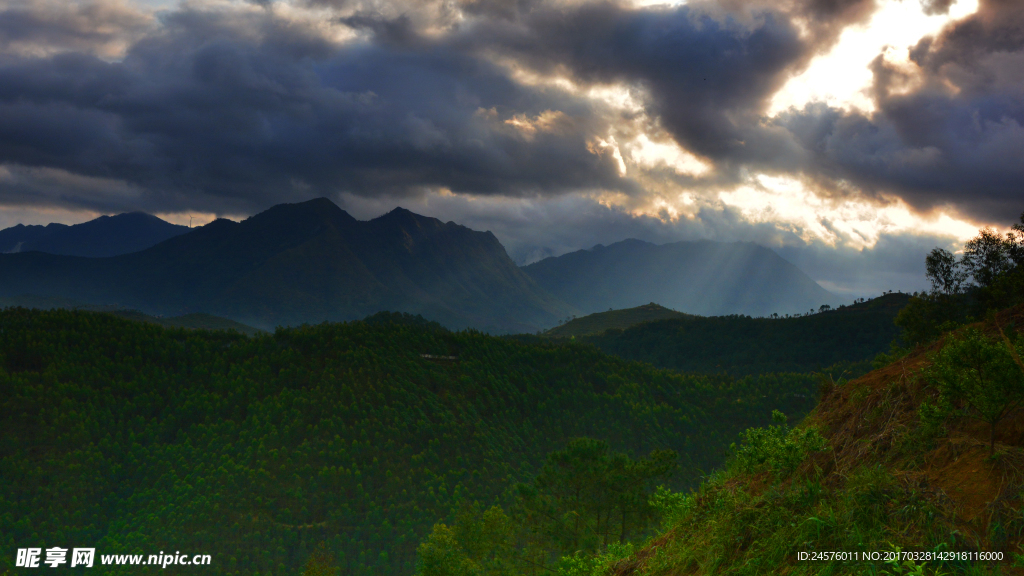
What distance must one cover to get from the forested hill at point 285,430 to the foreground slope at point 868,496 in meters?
105

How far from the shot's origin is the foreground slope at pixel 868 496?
26.6 ft

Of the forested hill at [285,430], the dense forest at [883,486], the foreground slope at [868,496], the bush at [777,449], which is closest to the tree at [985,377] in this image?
the dense forest at [883,486]

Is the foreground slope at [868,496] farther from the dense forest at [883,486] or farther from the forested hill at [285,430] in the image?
the forested hill at [285,430]

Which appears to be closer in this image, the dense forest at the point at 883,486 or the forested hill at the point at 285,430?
the dense forest at the point at 883,486

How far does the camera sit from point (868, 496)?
9180 millimetres

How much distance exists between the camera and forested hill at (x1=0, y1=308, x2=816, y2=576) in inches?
4011

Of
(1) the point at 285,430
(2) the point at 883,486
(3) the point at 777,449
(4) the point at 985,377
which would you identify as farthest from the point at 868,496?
(1) the point at 285,430

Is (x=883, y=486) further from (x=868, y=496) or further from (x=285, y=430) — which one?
(x=285, y=430)

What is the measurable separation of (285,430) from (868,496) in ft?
433

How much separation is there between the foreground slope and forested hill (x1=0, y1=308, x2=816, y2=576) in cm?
10482

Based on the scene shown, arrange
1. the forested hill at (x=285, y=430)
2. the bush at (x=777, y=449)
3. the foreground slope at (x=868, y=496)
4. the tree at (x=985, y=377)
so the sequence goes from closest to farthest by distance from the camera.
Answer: the foreground slope at (x=868, y=496), the tree at (x=985, y=377), the bush at (x=777, y=449), the forested hill at (x=285, y=430)

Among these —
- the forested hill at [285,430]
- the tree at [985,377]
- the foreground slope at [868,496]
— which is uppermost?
the tree at [985,377]

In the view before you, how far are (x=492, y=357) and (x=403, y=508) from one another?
68201 mm

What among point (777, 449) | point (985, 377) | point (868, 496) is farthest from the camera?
point (777, 449)
